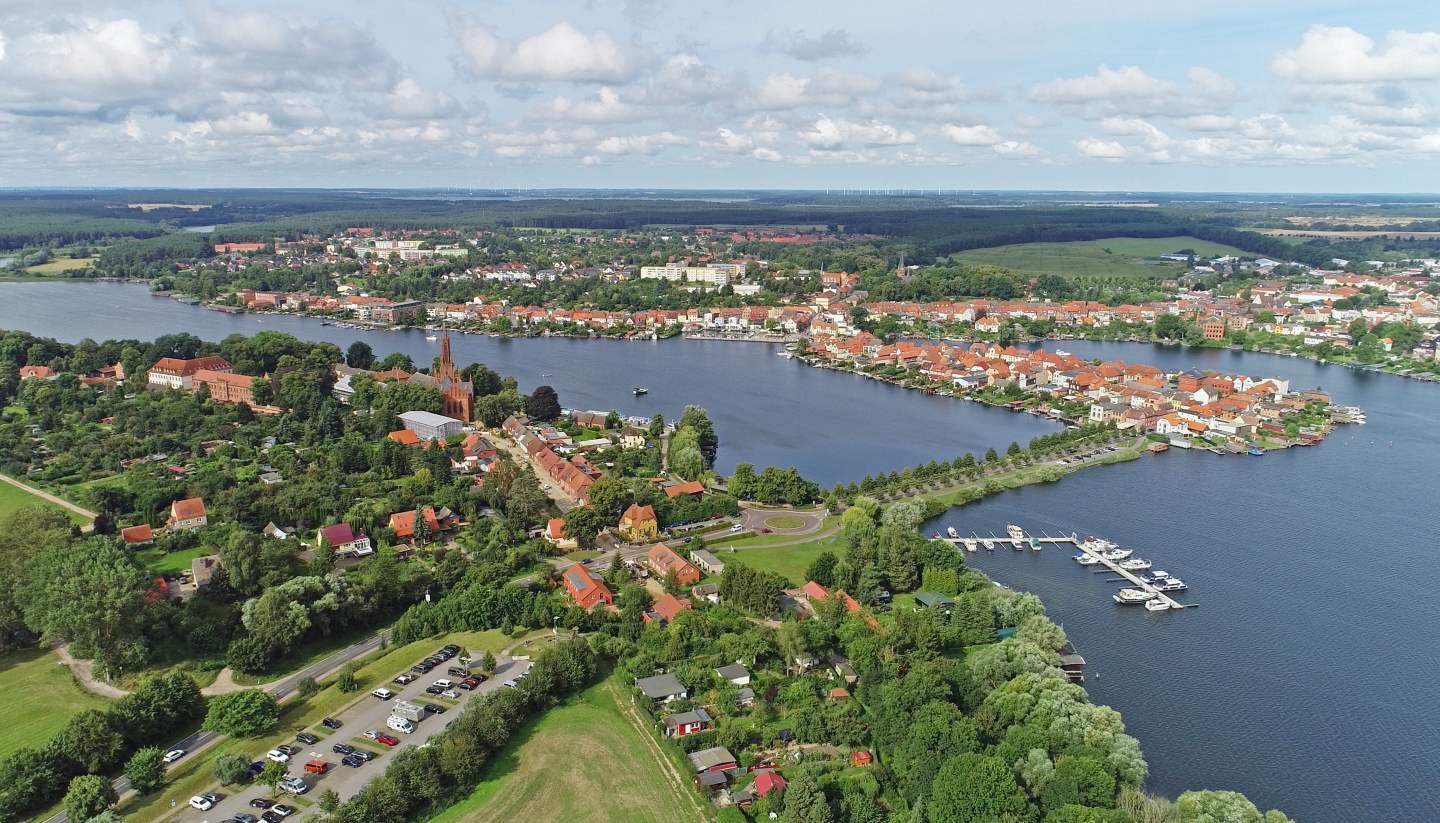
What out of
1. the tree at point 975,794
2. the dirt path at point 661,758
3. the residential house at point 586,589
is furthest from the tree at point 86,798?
the tree at point 975,794

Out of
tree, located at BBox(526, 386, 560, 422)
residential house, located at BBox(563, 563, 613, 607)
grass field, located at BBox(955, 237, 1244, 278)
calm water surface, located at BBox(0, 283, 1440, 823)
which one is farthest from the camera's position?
grass field, located at BBox(955, 237, 1244, 278)

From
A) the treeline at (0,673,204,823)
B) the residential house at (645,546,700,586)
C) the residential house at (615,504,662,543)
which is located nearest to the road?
the treeline at (0,673,204,823)

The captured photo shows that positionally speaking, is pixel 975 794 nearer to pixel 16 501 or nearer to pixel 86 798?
pixel 86 798

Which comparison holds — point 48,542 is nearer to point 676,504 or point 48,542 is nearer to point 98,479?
point 98,479

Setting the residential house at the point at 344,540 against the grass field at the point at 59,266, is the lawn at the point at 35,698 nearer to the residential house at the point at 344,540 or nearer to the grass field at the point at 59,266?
the residential house at the point at 344,540

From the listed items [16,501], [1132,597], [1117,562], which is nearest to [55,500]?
[16,501]

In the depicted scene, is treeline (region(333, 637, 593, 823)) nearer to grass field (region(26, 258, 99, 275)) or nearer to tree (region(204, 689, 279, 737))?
Answer: tree (region(204, 689, 279, 737))

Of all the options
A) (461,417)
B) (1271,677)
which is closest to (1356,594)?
(1271,677)
